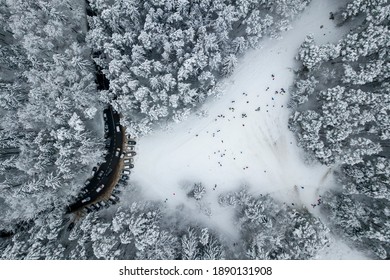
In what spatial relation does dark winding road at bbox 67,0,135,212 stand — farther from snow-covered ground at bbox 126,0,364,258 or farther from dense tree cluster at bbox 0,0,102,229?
dense tree cluster at bbox 0,0,102,229

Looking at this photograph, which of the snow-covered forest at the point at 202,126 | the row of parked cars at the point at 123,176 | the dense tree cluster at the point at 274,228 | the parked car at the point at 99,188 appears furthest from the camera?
the parked car at the point at 99,188

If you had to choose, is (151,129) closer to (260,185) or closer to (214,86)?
(214,86)

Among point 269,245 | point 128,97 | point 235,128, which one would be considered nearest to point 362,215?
point 269,245

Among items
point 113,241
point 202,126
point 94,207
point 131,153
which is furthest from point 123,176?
point 202,126

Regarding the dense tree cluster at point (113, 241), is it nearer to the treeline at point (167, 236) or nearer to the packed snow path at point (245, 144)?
the treeline at point (167, 236)

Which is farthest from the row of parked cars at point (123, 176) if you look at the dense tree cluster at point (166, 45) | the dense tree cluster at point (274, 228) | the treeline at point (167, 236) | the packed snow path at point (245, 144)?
the dense tree cluster at point (274, 228)

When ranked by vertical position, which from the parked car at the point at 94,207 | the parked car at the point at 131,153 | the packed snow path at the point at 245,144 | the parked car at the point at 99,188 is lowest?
the parked car at the point at 94,207

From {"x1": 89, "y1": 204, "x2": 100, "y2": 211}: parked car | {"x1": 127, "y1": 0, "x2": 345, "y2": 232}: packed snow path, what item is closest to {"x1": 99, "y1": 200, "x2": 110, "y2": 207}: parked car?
{"x1": 89, "y1": 204, "x2": 100, "y2": 211}: parked car
